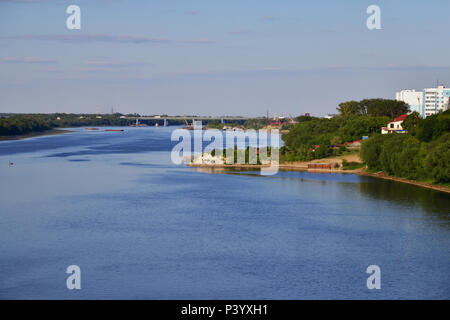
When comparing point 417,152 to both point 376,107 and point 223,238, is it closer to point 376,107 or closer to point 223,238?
point 223,238

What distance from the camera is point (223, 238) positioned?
10250mm

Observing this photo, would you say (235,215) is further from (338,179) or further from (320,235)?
(338,179)

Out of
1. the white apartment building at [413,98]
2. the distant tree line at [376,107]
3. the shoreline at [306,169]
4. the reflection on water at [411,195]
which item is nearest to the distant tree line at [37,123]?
the distant tree line at [376,107]

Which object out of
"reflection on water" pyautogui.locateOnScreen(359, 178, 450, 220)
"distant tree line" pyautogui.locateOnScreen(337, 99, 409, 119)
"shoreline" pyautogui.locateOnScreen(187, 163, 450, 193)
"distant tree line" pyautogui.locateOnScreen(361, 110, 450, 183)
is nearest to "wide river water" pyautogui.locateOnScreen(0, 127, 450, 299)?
"reflection on water" pyautogui.locateOnScreen(359, 178, 450, 220)

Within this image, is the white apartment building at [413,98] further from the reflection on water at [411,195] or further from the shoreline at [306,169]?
the reflection on water at [411,195]

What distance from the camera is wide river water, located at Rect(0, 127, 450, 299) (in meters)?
7.71

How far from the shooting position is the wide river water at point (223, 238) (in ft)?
25.3

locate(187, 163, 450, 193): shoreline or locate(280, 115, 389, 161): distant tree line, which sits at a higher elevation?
locate(280, 115, 389, 161): distant tree line

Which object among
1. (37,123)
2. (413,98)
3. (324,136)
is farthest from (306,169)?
(37,123)

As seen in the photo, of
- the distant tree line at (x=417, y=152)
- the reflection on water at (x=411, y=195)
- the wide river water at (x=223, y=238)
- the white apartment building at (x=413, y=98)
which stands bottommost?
the wide river water at (x=223, y=238)

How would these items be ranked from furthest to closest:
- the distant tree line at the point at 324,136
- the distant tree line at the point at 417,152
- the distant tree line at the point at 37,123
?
the distant tree line at the point at 37,123 → the distant tree line at the point at 324,136 → the distant tree line at the point at 417,152

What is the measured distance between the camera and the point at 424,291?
7.52 metres

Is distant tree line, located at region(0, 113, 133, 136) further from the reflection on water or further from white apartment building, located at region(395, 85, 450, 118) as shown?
the reflection on water

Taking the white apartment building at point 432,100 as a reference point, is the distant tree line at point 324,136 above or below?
below
